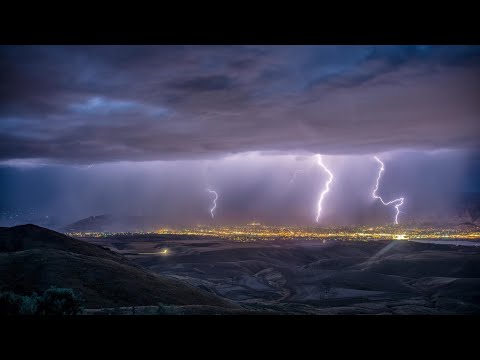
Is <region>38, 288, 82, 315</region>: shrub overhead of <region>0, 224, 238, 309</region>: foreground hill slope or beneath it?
overhead

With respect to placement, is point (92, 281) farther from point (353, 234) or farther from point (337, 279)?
point (353, 234)

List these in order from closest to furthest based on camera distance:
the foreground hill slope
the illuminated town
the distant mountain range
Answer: the foreground hill slope
the illuminated town
the distant mountain range

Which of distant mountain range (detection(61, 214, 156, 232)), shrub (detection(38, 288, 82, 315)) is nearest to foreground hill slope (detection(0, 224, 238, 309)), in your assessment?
shrub (detection(38, 288, 82, 315))

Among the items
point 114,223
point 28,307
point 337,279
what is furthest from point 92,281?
point 114,223

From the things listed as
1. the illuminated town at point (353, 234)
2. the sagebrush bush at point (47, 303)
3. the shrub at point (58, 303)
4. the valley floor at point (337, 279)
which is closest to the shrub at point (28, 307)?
the sagebrush bush at point (47, 303)

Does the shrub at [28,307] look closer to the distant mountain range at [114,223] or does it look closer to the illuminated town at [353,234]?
the illuminated town at [353,234]

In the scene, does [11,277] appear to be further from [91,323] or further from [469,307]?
[469,307]

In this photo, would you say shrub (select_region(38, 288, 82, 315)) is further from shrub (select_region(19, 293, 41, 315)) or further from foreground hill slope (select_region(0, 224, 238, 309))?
foreground hill slope (select_region(0, 224, 238, 309))

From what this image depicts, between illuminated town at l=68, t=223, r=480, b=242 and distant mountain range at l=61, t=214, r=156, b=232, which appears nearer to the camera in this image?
illuminated town at l=68, t=223, r=480, b=242

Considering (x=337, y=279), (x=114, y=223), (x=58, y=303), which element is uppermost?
(x=114, y=223)

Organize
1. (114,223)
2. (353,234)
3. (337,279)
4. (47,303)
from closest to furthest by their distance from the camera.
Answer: (47,303) → (337,279) → (353,234) → (114,223)
